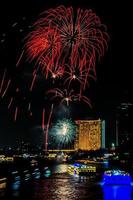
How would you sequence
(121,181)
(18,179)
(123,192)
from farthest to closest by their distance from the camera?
1. (18,179)
2. (121,181)
3. (123,192)

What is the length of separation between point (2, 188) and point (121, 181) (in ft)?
26.8

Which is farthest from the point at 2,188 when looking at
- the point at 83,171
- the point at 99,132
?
the point at 99,132

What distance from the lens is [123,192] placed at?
2650cm

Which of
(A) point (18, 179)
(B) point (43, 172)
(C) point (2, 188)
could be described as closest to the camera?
(C) point (2, 188)

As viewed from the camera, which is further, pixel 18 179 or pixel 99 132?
pixel 99 132

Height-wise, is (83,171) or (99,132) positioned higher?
(99,132)

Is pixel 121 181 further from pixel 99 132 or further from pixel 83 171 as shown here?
pixel 99 132

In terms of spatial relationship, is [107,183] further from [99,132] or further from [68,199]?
[99,132]

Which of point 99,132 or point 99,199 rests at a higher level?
point 99,132

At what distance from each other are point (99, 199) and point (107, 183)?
9.54m

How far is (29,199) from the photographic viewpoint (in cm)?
2338

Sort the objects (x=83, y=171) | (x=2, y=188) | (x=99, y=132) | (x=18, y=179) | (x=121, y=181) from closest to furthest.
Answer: (x=2, y=188)
(x=121, y=181)
(x=18, y=179)
(x=83, y=171)
(x=99, y=132)

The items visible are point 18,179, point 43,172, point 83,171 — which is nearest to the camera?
point 18,179

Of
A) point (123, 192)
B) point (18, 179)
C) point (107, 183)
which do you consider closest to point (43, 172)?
point (18, 179)
